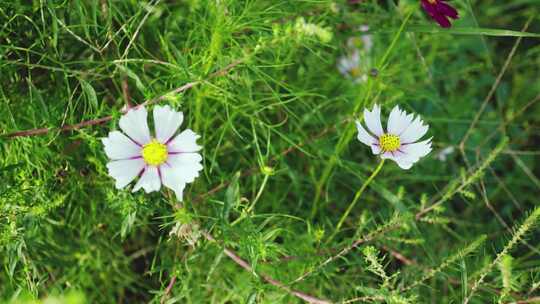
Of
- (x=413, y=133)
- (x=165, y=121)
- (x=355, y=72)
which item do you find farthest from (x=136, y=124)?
(x=355, y=72)

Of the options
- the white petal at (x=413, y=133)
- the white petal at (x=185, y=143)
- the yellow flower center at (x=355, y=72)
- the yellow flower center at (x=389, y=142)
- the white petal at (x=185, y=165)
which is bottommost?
the white petal at (x=185, y=165)

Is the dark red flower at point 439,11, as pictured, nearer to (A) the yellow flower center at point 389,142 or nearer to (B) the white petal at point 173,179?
(A) the yellow flower center at point 389,142

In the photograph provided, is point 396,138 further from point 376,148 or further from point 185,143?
point 185,143

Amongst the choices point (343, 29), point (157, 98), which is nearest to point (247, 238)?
point (157, 98)

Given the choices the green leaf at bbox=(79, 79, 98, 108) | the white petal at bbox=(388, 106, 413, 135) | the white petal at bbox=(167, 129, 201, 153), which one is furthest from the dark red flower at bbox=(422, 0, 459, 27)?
the green leaf at bbox=(79, 79, 98, 108)

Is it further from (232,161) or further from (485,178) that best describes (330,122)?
(485,178)

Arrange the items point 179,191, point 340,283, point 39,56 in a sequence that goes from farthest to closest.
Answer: point 340,283, point 39,56, point 179,191

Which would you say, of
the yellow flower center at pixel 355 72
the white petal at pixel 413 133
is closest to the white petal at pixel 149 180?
the white petal at pixel 413 133
